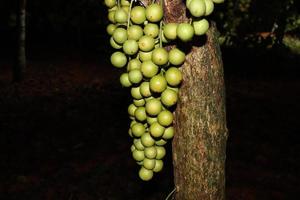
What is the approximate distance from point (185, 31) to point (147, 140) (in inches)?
26.0

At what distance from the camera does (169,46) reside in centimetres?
159

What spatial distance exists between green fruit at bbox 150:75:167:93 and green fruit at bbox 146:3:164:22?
26 cm

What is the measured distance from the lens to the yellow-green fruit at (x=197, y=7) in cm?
130

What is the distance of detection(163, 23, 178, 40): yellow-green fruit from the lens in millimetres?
1445

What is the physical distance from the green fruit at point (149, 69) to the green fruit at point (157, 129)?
0.85ft

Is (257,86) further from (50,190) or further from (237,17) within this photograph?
(50,190)

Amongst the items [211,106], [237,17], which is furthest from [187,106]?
[237,17]

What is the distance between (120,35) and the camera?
1.66 meters

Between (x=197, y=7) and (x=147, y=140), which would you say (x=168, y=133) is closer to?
(x=147, y=140)

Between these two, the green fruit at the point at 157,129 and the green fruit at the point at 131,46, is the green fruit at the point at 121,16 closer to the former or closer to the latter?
the green fruit at the point at 131,46

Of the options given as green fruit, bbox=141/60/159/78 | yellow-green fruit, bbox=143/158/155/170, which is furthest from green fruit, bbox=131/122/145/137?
green fruit, bbox=141/60/159/78

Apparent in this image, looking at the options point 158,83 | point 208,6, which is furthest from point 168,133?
point 208,6

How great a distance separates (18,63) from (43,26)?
6.14 m

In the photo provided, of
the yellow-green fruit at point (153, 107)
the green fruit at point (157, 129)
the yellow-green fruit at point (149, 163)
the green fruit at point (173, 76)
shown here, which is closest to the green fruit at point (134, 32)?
the green fruit at point (173, 76)
